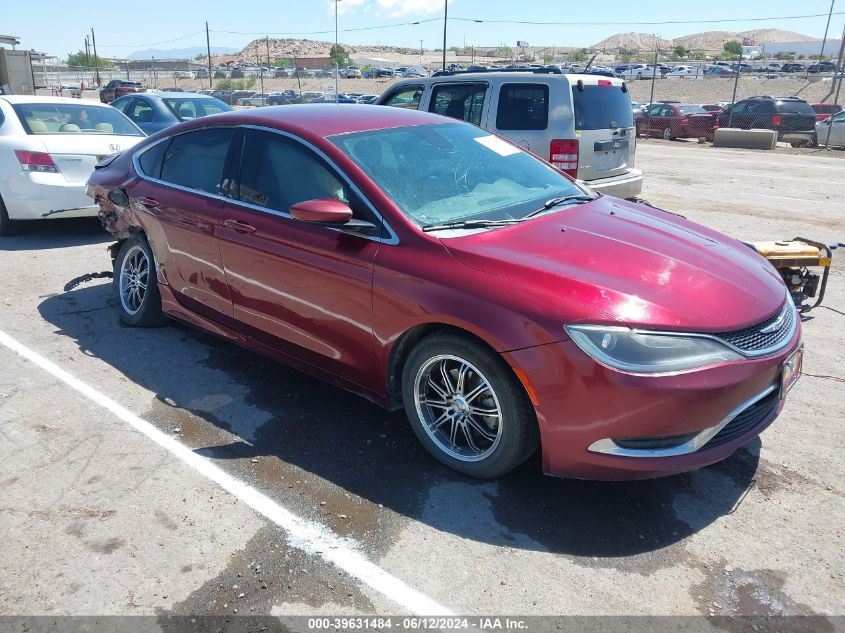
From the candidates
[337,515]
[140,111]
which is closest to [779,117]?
[140,111]

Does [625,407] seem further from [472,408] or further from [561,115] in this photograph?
[561,115]

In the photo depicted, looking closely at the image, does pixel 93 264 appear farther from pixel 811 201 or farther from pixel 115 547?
pixel 811 201

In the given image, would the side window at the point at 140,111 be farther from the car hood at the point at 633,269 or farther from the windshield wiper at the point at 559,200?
the car hood at the point at 633,269

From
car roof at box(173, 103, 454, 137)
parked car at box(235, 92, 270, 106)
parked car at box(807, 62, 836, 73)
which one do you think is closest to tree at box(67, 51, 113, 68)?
parked car at box(235, 92, 270, 106)

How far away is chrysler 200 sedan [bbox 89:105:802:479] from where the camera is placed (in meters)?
2.98

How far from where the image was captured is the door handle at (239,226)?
4234mm

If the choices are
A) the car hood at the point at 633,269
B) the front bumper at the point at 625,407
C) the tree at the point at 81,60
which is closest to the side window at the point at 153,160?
the car hood at the point at 633,269

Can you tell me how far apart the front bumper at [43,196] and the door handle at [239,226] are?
14.3ft

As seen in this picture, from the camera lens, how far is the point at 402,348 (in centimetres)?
361

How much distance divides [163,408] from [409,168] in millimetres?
2082

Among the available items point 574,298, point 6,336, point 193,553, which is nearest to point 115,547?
point 193,553

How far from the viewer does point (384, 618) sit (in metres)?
2.64

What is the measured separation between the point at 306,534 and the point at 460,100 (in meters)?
6.67

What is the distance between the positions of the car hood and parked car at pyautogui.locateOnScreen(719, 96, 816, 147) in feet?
70.2
